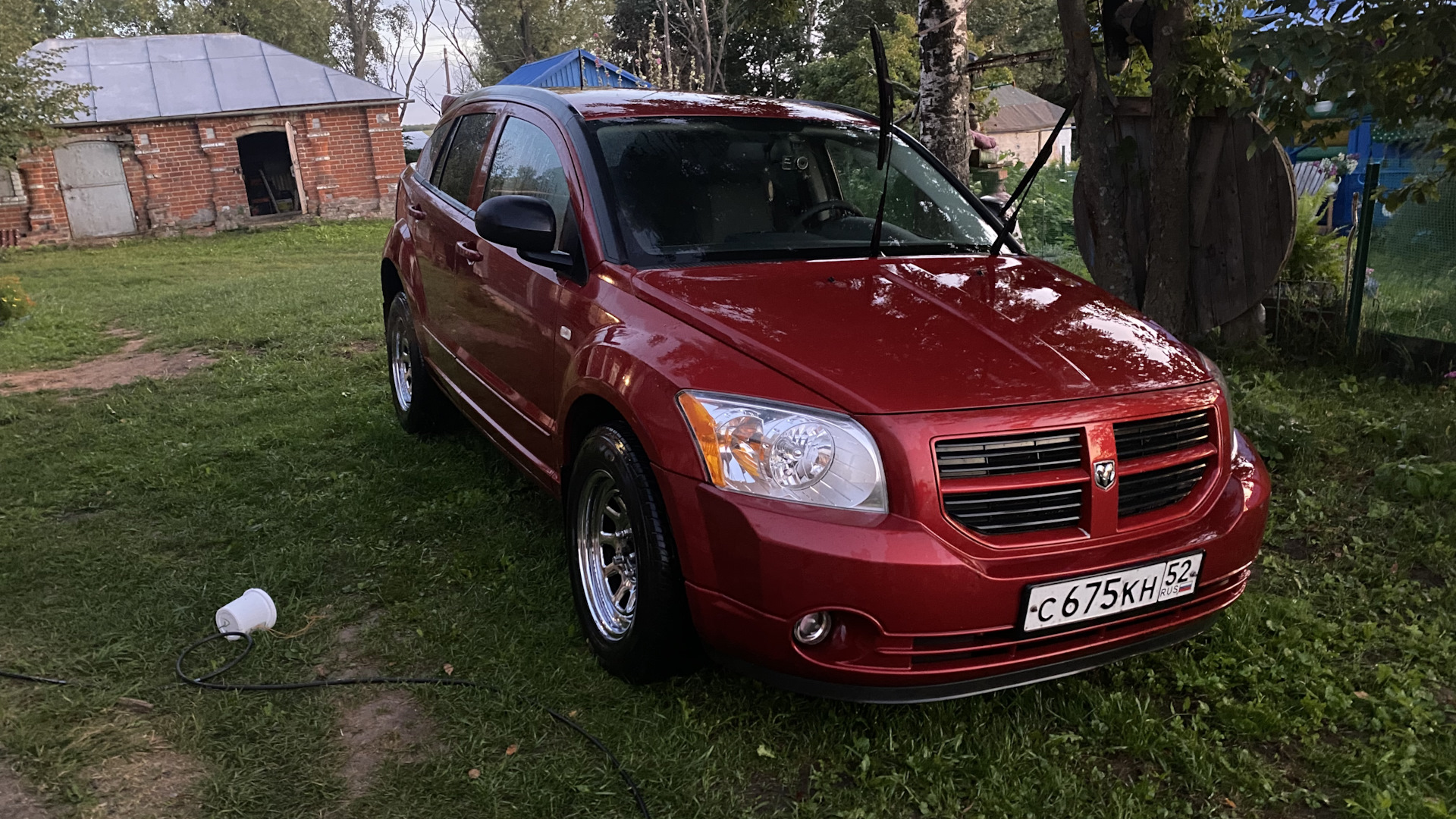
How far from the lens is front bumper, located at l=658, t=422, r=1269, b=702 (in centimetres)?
237

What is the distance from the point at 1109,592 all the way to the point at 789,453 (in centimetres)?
89

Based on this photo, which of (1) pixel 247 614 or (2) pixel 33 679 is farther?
(1) pixel 247 614

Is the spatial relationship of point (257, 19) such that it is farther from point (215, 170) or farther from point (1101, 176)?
point (1101, 176)

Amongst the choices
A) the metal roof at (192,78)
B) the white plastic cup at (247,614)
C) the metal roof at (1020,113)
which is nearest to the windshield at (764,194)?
the white plastic cup at (247,614)

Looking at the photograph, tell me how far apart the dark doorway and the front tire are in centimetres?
2665

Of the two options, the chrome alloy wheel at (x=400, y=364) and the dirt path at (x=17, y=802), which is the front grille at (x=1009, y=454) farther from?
the chrome alloy wheel at (x=400, y=364)

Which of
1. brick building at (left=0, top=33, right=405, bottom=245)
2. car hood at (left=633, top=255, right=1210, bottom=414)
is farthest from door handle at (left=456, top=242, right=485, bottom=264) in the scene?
brick building at (left=0, top=33, right=405, bottom=245)

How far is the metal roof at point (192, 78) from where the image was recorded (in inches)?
876

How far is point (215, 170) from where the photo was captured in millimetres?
22812

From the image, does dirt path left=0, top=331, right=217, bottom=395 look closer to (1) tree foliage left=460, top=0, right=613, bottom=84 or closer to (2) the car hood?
(2) the car hood

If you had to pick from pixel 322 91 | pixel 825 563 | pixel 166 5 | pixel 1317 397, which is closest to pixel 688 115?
pixel 825 563

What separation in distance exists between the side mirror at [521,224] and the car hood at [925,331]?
0.41 metres

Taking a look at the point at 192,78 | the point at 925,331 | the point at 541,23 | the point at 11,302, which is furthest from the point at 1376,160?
the point at 541,23

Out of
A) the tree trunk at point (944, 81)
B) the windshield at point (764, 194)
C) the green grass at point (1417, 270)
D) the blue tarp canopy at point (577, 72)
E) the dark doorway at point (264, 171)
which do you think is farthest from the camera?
the dark doorway at point (264, 171)
